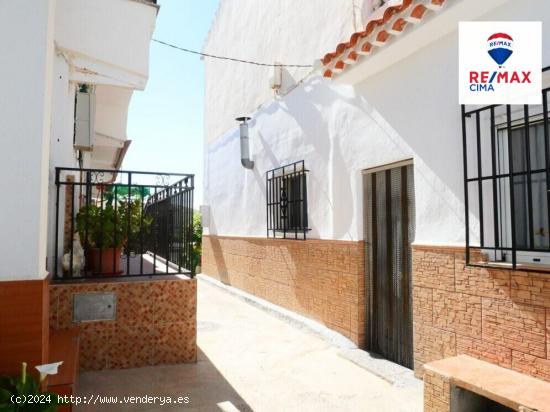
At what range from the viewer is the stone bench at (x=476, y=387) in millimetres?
2734

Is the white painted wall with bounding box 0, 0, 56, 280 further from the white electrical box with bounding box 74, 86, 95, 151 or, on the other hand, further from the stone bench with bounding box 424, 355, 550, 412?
the white electrical box with bounding box 74, 86, 95, 151

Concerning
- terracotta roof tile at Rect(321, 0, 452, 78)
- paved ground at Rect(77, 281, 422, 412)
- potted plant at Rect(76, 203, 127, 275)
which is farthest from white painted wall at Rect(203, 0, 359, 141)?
paved ground at Rect(77, 281, 422, 412)

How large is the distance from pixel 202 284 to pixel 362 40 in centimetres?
829

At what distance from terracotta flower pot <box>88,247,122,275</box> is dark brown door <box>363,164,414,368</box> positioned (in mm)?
3090

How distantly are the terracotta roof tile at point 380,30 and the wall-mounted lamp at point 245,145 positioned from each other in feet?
12.8

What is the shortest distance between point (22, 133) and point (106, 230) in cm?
220

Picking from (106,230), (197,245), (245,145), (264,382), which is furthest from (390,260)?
(197,245)

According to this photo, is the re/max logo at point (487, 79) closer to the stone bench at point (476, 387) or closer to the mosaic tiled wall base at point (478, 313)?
the mosaic tiled wall base at point (478, 313)

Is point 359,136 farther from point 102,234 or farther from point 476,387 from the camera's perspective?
point 102,234

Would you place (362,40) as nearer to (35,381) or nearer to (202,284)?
(35,381)

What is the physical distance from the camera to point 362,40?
4293mm

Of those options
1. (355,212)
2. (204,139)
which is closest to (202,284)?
(204,139)

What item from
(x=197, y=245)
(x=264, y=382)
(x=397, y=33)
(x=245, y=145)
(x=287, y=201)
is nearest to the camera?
(x=397, y=33)

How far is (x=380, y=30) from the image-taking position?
4.02m
